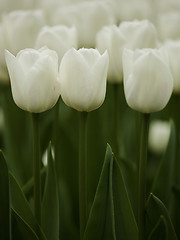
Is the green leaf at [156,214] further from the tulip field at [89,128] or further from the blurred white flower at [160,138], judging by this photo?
the blurred white flower at [160,138]

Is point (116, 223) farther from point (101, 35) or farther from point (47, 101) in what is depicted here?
point (101, 35)

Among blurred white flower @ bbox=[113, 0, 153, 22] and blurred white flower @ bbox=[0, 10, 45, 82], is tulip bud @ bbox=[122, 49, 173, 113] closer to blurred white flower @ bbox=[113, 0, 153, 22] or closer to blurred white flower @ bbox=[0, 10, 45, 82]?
blurred white flower @ bbox=[0, 10, 45, 82]

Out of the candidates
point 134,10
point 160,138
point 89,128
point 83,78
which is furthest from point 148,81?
point 134,10

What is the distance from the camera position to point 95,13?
1.17 m

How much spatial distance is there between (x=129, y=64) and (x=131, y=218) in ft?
0.71

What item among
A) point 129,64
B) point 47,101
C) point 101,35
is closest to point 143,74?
point 129,64

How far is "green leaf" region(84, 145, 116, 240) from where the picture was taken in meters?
0.67

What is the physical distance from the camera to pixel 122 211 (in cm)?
70

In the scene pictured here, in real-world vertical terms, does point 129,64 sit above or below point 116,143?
above

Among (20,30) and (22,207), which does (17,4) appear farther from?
(22,207)

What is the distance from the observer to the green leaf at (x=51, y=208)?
29.0 inches

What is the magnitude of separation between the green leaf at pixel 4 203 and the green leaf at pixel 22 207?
0.02 meters

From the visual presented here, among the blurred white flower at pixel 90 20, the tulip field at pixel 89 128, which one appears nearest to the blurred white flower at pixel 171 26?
the tulip field at pixel 89 128

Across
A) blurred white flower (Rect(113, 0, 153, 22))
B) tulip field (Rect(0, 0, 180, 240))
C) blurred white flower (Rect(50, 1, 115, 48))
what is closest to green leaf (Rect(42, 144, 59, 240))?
tulip field (Rect(0, 0, 180, 240))
